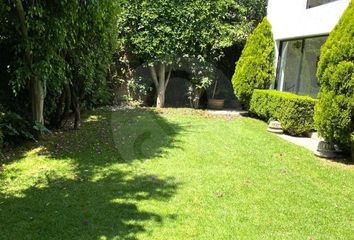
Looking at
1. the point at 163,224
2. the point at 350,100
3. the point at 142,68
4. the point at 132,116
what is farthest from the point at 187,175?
the point at 142,68

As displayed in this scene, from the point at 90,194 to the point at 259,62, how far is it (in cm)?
761

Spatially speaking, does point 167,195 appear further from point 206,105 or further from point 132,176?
point 206,105

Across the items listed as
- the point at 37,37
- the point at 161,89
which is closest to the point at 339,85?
the point at 37,37

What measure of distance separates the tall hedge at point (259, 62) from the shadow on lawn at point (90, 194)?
13.8 feet

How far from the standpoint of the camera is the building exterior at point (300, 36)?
27.6 feet

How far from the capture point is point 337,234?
12.2 feet

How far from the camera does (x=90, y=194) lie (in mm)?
4543

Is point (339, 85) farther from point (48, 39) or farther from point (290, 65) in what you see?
point (48, 39)

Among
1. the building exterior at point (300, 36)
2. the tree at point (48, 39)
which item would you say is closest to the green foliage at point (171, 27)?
the building exterior at point (300, 36)

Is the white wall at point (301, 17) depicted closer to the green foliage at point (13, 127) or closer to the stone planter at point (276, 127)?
the stone planter at point (276, 127)

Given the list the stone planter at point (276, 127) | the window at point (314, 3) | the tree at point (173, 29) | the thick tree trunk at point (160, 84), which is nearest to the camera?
the stone planter at point (276, 127)

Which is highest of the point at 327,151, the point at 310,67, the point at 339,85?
the point at 310,67

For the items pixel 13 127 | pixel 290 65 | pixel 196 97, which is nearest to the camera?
pixel 13 127

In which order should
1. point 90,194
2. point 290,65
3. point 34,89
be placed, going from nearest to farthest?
point 90,194, point 34,89, point 290,65
